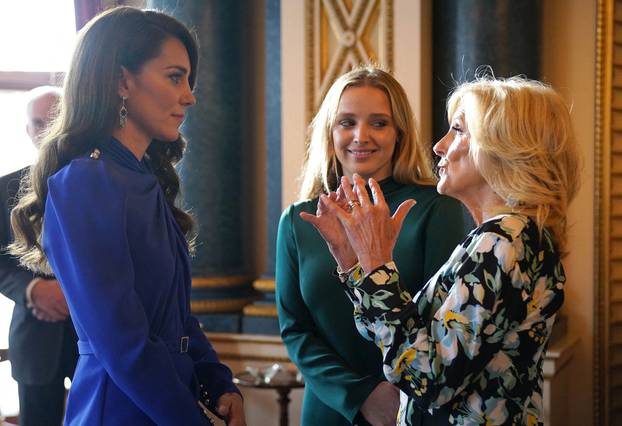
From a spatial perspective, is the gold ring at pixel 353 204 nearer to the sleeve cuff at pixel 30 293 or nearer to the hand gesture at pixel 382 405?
the hand gesture at pixel 382 405

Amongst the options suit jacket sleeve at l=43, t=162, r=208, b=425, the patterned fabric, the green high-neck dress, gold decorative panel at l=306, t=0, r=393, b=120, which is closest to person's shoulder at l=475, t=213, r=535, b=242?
the patterned fabric

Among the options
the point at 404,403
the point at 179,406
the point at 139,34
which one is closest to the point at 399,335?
the point at 404,403

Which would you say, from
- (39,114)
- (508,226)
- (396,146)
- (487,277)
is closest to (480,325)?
(487,277)

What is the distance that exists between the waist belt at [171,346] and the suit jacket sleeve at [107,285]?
0.18ft

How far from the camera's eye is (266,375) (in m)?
3.83

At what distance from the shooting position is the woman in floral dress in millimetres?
1478

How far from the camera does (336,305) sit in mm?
2133

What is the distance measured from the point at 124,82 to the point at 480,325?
854 mm

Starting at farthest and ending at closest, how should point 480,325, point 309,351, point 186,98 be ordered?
point 309,351
point 186,98
point 480,325

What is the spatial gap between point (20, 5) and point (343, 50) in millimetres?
1781

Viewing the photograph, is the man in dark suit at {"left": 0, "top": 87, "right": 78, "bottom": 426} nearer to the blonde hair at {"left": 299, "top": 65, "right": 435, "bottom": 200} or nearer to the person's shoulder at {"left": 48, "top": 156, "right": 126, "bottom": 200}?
the blonde hair at {"left": 299, "top": 65, "right": 435, "bottom": 200}

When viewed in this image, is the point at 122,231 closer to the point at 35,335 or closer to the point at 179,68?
the point at 179,68

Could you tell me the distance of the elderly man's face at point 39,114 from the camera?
2.86m

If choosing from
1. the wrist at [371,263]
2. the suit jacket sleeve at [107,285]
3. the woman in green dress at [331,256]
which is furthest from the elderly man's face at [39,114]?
the wrist at [371,263]
